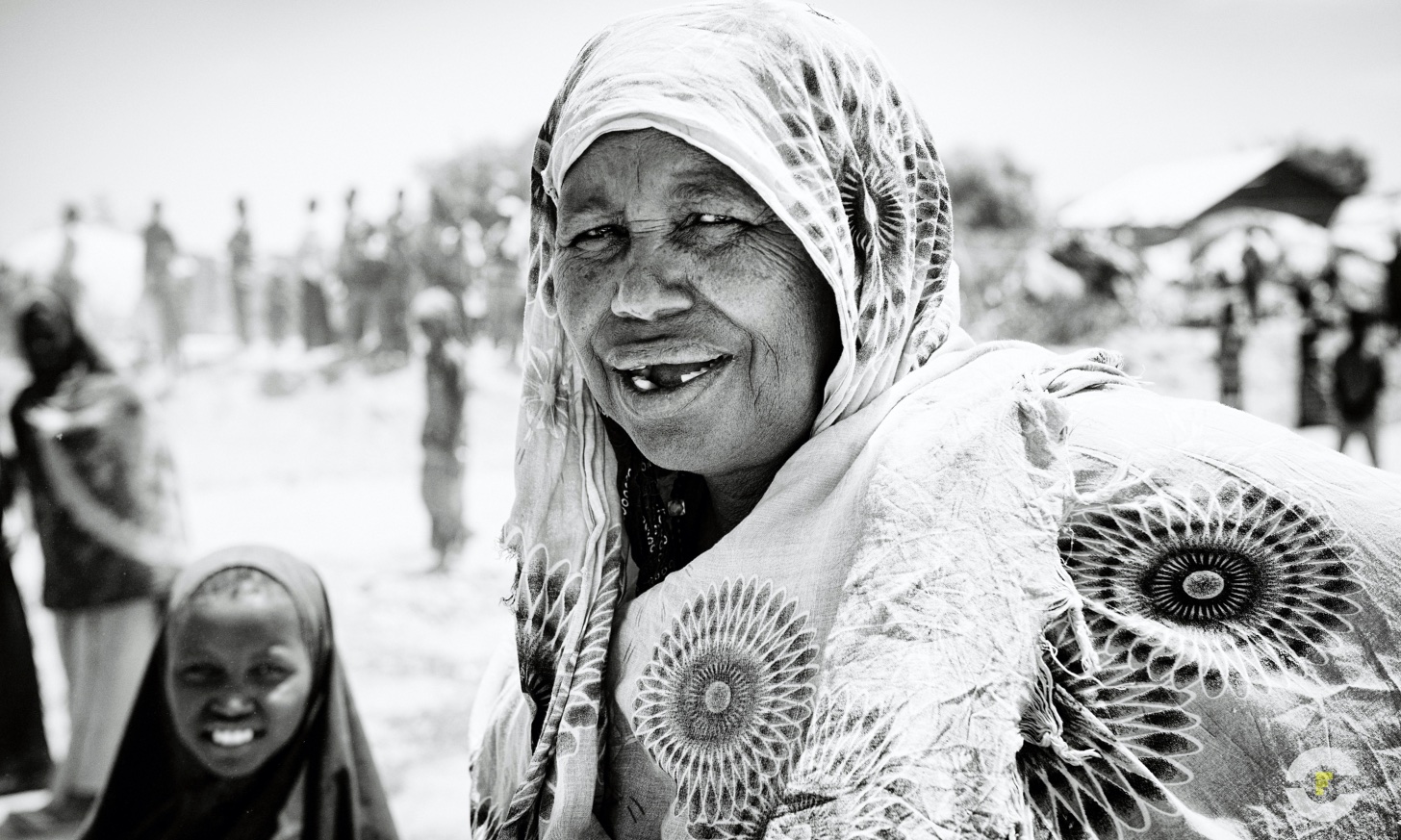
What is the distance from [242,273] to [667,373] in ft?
50.4

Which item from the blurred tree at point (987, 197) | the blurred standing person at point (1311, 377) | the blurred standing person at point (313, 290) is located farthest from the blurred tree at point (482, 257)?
the blurred tree at point (987, 197)

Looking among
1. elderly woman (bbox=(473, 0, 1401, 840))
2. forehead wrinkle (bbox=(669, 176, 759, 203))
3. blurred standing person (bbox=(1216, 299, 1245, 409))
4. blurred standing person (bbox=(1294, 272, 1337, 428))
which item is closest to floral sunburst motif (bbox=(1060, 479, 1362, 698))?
elderly woman (bbox=(473, 0, 1401, 840))

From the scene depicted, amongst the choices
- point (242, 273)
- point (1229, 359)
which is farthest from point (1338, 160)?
point (242, 273)

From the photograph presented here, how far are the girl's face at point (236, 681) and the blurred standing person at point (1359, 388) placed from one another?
10.9 m

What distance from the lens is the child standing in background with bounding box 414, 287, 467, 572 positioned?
373 inches

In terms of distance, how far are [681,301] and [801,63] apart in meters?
0.34

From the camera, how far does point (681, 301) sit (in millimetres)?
1340

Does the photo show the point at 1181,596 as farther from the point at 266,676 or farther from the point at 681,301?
the point at 266,676

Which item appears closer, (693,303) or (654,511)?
(693,303)

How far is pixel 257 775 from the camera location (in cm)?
277

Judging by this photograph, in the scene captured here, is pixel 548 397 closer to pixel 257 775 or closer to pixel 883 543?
pixel 883 543

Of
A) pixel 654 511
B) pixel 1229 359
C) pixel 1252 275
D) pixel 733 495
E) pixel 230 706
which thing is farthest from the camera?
pixel 1252 275

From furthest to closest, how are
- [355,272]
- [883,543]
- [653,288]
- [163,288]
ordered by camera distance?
[355,272] < [163,288] < [653,288] < [883,543]

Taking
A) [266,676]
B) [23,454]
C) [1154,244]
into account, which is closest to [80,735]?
[23,454]
